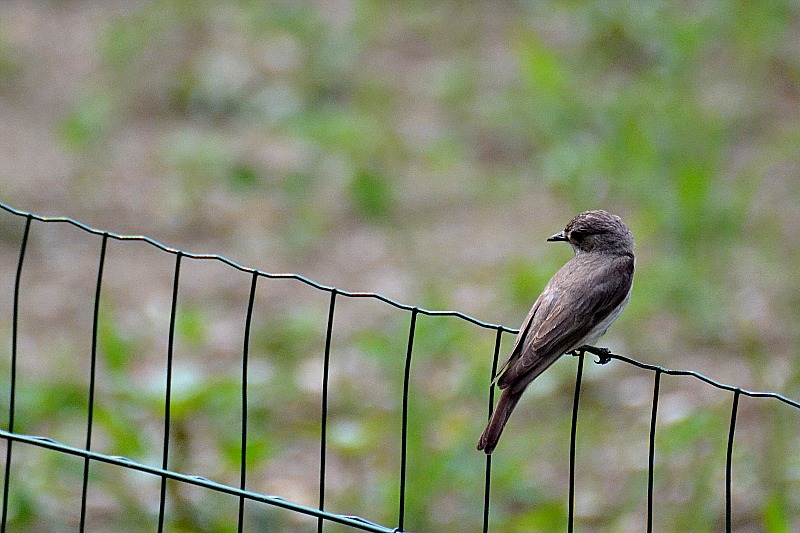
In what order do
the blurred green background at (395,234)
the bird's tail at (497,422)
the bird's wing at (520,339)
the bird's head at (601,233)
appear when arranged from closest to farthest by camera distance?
the bird's tail at (497,422) < the bird's wing at (520,339) < the bird's head at (601,233) < the blurred green background at (395,234)

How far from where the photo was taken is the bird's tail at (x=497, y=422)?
3.48m

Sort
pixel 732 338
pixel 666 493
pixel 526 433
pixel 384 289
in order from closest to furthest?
pixel 666 493
pixel 526 433
pixel 732 338
pixel 384 289

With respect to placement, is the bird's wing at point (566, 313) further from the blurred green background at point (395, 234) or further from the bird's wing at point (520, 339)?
the blurred green background at point (395, 234)

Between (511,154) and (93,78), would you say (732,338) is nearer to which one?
(511,154)

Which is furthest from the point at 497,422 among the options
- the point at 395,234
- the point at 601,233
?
the point at 395,234

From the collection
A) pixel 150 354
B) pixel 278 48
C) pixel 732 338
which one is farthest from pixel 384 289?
pixel 278 48

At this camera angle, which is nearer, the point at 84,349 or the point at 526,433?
the point at 526,433

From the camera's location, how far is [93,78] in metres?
9.85

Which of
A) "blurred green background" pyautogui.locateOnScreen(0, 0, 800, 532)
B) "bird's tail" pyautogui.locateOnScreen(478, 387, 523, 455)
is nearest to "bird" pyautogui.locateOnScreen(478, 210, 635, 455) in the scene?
"bird's tail" pyautogui.locateOnScreen(478, 387, 523, 455)

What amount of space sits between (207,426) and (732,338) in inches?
109

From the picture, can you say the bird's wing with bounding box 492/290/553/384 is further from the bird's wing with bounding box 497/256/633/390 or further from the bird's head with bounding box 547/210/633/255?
the bird's head with bounding box 547/210/633/255

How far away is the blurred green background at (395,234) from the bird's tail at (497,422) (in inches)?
45.3

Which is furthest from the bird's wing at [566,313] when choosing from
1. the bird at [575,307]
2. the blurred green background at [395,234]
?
the blurred green background at [395,234]

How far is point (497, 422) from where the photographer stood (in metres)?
3.55
